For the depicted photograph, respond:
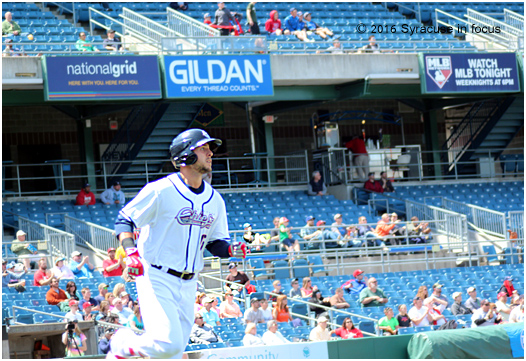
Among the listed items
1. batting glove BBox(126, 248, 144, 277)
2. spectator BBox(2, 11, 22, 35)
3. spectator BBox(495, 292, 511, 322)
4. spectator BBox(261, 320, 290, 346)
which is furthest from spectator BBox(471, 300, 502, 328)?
spectator BBox(2, 11, 22, 35)

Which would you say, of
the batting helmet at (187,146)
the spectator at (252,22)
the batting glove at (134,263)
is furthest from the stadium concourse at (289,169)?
the batting glove at (134,263)

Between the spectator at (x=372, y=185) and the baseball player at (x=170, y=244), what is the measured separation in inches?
663

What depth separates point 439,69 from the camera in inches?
888

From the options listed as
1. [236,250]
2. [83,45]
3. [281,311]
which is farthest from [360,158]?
[236,250]

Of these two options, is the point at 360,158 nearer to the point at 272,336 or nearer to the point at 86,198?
the point at 86,198

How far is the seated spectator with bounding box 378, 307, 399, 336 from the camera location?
13.5 metres

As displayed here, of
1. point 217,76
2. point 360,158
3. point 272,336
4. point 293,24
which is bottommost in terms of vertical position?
point 272,336

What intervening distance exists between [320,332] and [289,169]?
36.4 feet

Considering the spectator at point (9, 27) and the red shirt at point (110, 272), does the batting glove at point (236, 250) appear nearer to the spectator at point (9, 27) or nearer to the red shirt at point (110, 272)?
the red shirt at point (110, 272)

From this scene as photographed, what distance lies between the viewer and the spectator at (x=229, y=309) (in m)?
13.9

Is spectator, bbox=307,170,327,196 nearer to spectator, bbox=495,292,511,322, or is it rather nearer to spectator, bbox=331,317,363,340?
spectator, bbox=495,292,511,322

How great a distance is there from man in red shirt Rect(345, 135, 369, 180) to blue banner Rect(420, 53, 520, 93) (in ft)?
8.96

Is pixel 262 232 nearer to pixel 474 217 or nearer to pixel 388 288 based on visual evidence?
pixel 388 288

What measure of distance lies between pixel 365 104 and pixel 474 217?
8.46 m
